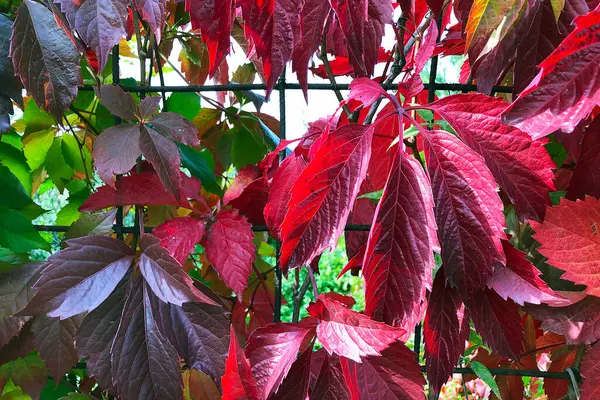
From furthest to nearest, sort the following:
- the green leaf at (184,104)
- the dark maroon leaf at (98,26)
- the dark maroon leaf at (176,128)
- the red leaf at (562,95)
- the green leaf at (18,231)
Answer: the green leaf at (184,104)
the green leaf at (18,231)
the dark maroon leaf at (176,128)
the dark maroon leaf at (98,26)
the red leaf at (562,95)

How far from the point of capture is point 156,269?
0.64 metres

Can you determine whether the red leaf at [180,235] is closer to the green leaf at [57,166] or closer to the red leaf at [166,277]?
the red leaf at [166,277]

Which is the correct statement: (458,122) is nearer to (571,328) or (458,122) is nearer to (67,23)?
(571,328)

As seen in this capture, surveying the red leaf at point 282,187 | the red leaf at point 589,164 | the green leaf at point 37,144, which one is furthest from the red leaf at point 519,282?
the green leaf at point 37,144

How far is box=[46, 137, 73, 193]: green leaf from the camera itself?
1054 millimetres

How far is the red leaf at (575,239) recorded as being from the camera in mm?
559

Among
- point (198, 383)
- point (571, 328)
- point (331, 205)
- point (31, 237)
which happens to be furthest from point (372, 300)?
point (31, 237)

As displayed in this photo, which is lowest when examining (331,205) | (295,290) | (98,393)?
(98,393)

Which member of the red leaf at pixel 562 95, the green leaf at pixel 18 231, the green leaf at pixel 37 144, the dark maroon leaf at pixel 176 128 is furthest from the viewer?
the green leaf at pixel 37 144

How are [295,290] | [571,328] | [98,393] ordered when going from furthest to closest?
[98,393], [295,290], [571,328]

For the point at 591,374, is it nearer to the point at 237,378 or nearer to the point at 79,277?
the point at 237,378

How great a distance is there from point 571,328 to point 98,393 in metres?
0.69

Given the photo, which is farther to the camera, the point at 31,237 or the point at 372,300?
the point at 31,237

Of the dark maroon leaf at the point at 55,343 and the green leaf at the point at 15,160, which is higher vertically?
the green leaf at the point at 15,160
